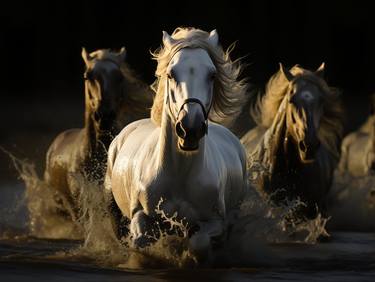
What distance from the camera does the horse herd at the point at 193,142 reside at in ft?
27.6

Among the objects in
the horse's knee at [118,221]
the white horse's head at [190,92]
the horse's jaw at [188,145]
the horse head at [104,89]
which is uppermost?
the horse head at [104,89]

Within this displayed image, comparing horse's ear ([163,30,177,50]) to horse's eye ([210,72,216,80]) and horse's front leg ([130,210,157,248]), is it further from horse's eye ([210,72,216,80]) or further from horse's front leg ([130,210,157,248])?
horse's front leg ([130,210,157,248])

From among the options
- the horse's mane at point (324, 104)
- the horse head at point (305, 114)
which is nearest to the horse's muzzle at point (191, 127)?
the horse head at point (305, 114)

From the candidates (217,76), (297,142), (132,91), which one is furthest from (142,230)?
(132,91)

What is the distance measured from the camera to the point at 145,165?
871cm

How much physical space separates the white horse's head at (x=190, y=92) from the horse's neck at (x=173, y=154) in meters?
0.14

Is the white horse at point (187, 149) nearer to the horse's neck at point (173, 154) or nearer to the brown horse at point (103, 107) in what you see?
the horse's neck at point (173, 154)

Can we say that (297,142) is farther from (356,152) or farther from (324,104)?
(356,152)

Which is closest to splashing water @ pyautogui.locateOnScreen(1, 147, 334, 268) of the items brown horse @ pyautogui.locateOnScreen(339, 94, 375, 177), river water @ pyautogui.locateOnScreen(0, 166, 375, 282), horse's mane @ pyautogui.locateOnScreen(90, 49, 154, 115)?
river water @ pyautogui.locateOnScreen(0, 166, 375, 282)

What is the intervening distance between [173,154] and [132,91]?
4.01 m

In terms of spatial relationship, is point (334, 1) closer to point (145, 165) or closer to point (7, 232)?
point (7, 232)

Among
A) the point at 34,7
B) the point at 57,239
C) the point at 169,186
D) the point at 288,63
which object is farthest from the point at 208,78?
the point at 34,7

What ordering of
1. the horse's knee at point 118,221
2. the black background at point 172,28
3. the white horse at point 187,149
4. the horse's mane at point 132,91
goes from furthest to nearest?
1. the black background at point 172,28
2. the horse's mane at point 132,91
3. the horse's knee at point 118,221
4. the white horse at point 187,149

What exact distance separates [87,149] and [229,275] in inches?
164
